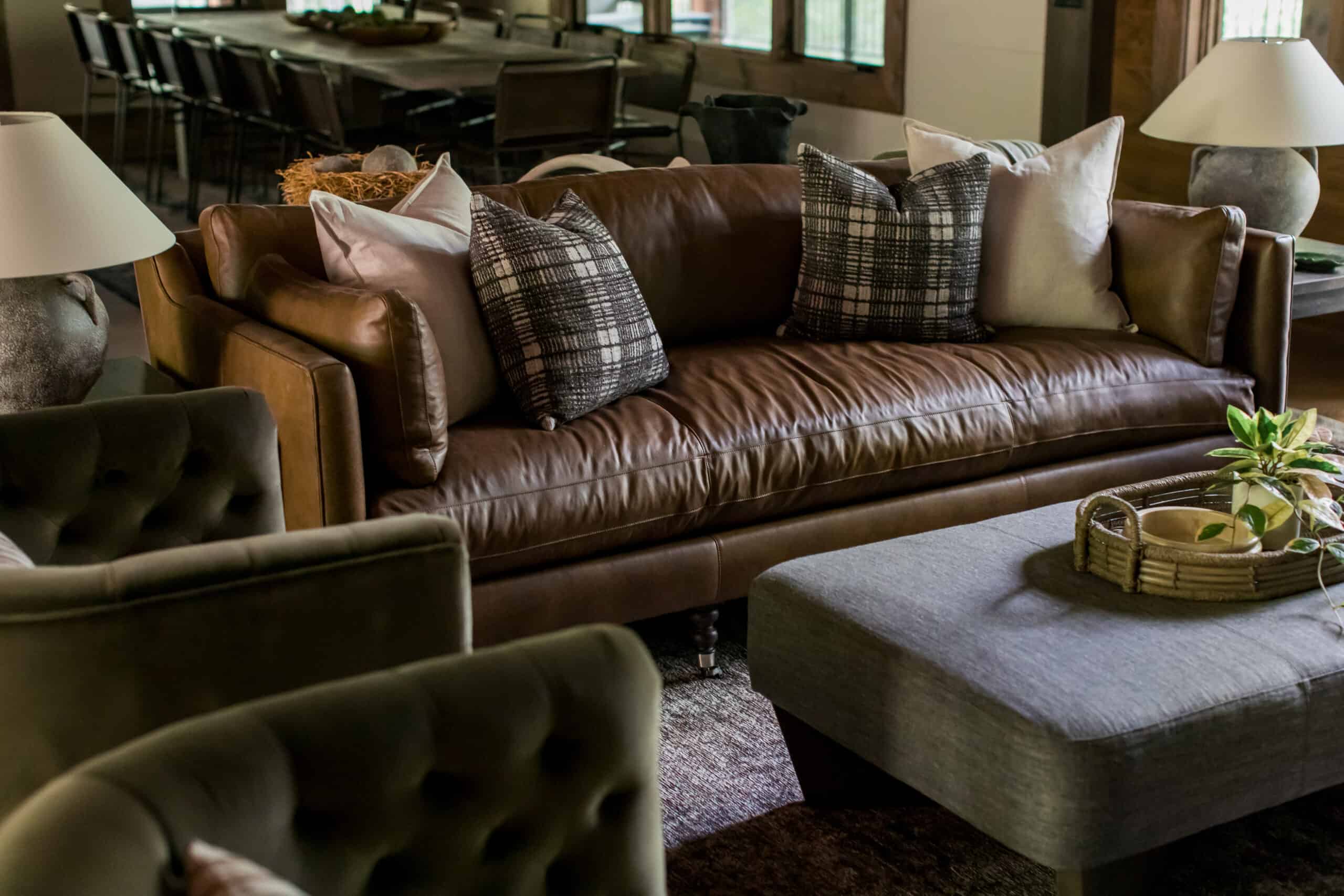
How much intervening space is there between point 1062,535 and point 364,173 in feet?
5.34

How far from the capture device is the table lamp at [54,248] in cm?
213

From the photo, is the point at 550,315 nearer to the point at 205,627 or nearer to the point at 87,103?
the point at 205,627

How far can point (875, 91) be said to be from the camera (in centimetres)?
642

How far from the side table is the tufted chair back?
1.52 meters

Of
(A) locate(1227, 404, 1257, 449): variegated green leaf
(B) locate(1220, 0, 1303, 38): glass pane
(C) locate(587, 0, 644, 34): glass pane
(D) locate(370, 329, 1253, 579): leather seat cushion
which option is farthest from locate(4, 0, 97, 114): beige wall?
(A) locate(1227, 404, 1257, 449): variegated green leaf

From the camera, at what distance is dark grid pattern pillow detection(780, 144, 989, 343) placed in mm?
3021

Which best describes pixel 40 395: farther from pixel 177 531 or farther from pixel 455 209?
pixel 455 209

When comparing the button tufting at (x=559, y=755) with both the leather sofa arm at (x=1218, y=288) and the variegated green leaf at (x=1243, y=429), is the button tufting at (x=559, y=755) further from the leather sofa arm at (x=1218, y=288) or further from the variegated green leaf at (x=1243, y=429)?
the leather sofa arm at (x=1218, y=288)

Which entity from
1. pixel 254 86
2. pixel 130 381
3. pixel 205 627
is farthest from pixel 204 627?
pixel 254 86

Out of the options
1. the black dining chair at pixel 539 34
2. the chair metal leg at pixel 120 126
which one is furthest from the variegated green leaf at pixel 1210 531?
the chair metal leg at pixel 120 126

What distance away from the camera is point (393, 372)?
7.46 ft

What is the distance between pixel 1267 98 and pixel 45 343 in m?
2.72

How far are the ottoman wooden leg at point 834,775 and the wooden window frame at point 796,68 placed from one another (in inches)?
183

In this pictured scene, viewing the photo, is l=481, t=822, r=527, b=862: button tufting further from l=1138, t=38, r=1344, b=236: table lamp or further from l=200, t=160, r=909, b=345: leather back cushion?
l=1138, t=38, r=1344, b=236: table lamp
